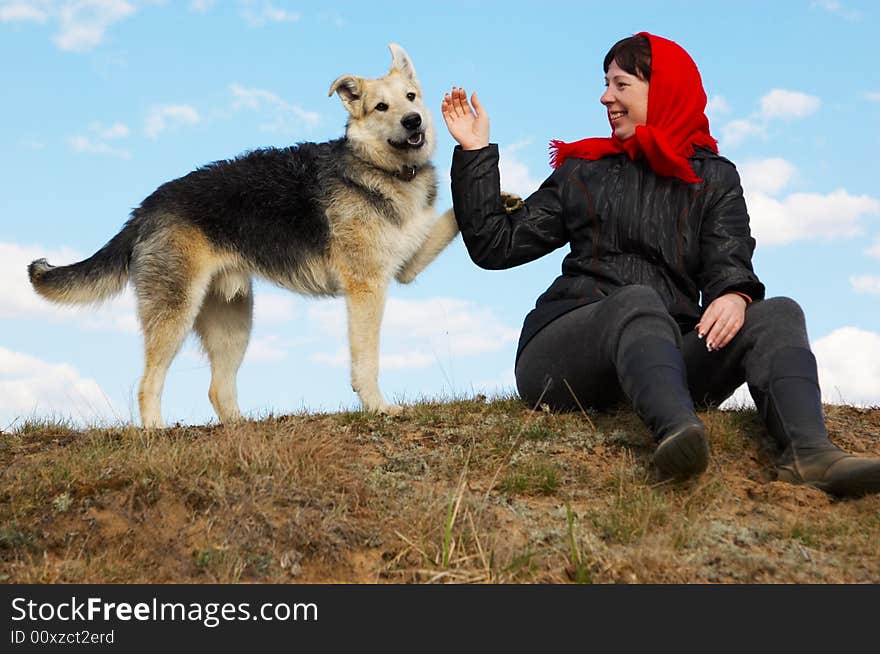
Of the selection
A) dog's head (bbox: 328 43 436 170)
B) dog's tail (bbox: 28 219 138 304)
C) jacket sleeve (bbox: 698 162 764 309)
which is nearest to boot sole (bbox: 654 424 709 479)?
jacket sleeve (bbox: 698 162 764 309)

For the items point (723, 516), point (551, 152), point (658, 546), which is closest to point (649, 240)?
point (551, 152)

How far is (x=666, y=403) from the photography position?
15.3ft

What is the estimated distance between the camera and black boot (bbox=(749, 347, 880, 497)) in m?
4.88

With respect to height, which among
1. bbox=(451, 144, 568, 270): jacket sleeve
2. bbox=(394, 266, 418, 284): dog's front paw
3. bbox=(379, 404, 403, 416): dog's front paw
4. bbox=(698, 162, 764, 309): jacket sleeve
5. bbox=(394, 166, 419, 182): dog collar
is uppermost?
bbox=(394, 166, 419, 182): dog collar

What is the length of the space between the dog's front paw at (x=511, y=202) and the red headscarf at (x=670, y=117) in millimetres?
567

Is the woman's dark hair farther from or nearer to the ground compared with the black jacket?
farther from the ground

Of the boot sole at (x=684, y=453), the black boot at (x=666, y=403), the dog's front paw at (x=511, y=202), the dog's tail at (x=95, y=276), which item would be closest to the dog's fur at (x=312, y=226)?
the dog's tail at (x=95, y=276)

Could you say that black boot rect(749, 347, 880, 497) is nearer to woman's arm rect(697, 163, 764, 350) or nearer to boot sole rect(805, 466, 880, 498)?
boot sole rect(805, 466, 880, 498)

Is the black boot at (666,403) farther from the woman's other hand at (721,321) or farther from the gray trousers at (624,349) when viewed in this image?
the woman's other hand at (721,321)

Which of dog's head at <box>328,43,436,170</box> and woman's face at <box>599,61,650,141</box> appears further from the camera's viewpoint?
dog's head at <box>328,43,436,170</box>

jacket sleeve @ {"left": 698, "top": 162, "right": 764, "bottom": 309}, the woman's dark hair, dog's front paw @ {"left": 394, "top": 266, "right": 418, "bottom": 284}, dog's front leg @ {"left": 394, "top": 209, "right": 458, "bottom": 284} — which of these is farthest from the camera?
dog's front paw @ {"left": 394, "top": 266, "right": 418, "bottom": 284}

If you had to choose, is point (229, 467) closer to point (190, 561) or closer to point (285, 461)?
point (285, 461)

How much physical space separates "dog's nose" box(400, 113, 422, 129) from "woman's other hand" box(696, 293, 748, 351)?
10.2 feet

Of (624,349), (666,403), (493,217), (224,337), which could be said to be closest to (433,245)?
(493,217)
